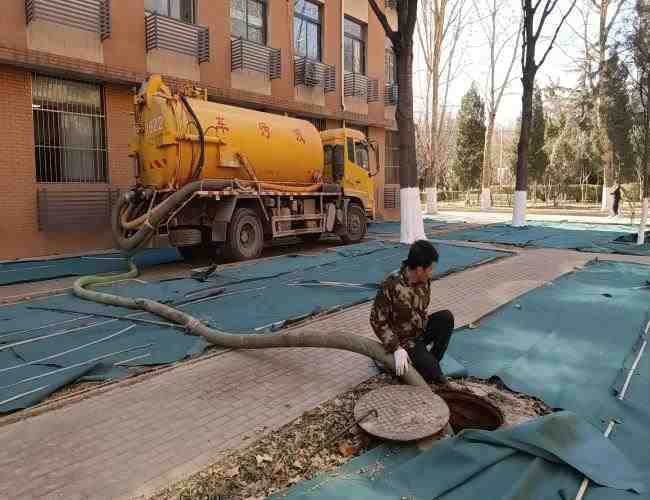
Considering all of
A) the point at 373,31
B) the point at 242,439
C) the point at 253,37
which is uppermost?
the point at 373,31

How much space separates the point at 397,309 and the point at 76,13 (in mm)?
11149

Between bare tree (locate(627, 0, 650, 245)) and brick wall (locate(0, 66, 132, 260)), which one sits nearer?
brick wall (locate(0, 66, 132, 260))

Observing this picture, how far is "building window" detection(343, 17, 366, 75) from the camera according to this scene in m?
20.3

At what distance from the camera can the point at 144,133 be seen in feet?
35.4

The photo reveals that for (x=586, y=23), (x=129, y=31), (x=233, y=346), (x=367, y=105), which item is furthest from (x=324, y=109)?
(x=586, y=23)

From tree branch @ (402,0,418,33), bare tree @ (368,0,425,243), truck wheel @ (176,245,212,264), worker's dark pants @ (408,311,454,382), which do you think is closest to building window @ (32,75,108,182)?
truck wheel @ (176,245,212,264)

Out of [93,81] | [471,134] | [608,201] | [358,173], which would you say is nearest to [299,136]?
[358,173]

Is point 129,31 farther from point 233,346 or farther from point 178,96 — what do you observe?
point 233,346

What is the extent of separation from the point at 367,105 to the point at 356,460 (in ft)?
62.8

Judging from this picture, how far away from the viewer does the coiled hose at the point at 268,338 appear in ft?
13.6

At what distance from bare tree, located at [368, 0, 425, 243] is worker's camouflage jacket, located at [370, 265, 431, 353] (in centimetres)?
920

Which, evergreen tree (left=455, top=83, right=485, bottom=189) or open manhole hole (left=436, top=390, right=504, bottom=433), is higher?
evergreen tree (left=455, top=83, right=485, bottom=189)

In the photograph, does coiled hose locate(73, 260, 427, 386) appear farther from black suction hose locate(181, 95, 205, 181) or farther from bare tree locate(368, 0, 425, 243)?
bare tree locate(368, 0, 425, 243)

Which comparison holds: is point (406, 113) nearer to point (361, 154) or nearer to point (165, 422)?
point (361, 154)
